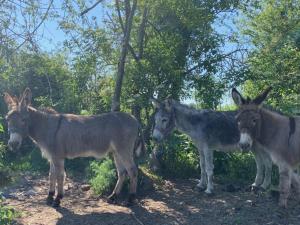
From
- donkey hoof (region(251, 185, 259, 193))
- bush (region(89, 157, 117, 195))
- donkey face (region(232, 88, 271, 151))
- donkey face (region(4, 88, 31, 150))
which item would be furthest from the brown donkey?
donkey face (region(4, 88, 31, 150))

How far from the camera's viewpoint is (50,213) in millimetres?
6668

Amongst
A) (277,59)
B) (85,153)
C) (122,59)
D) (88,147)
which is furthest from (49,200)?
(277,59)

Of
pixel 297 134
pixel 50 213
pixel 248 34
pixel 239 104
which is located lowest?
pixel 50 213

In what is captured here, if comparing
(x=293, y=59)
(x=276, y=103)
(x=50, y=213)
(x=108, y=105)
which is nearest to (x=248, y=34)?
(x=293, y=59)

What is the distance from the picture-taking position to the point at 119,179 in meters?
7.39

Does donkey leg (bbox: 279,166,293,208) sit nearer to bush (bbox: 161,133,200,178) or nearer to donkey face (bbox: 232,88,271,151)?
donkey face (bbox: 232,88,271,151)

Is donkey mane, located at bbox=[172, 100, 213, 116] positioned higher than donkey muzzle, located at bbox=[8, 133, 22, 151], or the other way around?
donkey mane, located at bbox=[172, 100, 213, 116]

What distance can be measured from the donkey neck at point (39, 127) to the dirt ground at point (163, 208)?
3.66 ft

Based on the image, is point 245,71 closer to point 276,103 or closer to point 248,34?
point 276,103

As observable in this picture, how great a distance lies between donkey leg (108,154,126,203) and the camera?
23.8ft

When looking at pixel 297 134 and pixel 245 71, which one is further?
pixel 245 71

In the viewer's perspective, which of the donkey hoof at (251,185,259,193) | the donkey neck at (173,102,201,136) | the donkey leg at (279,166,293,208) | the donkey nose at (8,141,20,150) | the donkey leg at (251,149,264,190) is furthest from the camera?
the donkey neck at (173,102,201,136)

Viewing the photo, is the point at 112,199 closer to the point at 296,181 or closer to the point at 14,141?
the point at 14,141

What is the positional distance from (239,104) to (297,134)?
970 mm
